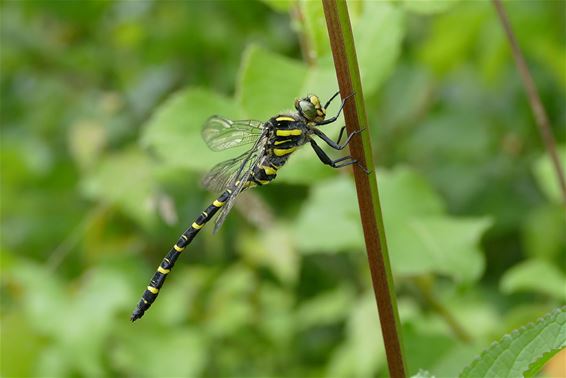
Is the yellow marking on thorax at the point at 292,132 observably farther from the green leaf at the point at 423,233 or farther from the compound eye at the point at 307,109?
the green leaf at the point at 423,233

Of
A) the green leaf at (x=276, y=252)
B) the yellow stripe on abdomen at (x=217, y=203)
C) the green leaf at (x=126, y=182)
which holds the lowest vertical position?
the yellow stripe on abdomen at (x=217, y=203)

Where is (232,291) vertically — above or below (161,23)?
below

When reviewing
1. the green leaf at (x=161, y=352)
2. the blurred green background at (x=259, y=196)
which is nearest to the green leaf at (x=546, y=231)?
the blurred green background at (x=259, y=196)

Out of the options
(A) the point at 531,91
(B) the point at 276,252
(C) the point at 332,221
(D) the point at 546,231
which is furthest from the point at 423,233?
(B) the point at 276,252

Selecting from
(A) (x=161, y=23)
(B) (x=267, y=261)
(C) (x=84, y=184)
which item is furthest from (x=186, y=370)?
(A) (x=161, y=23)

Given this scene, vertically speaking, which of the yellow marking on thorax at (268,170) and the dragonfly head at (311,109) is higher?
the dragonfly head at (311,109)

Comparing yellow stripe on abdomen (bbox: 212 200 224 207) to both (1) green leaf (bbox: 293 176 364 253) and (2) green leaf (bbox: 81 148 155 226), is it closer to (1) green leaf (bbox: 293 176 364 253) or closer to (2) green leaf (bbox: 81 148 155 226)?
(1) green leaf (bbox: 293 176 364 253)

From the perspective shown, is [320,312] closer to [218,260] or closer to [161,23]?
[218,260]
